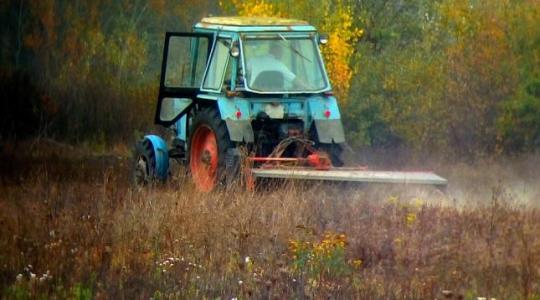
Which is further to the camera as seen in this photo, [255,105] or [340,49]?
[340,49]

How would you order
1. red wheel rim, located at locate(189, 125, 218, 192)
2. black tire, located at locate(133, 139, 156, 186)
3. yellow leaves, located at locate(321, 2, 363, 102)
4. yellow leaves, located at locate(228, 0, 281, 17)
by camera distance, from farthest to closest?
yellow leaves, located at locate(228, 0, 281, 17)
yellow leaves, located at locate(321, 2, 363, 102)
black tire, located at locate(133, 139, 156, 186)
red wheel rim, located at locate(189, 125, 218, 192)

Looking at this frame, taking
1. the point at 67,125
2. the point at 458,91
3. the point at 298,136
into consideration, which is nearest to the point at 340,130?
the point at 298,136

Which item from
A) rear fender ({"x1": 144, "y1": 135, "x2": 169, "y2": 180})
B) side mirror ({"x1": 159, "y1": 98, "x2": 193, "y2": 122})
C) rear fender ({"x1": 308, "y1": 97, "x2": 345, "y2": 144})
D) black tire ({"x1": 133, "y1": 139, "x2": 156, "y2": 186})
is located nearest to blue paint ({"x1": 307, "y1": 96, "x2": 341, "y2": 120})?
rear fender ({"x1": 308, "y1": 97, "x2": 345, "y2": 144})

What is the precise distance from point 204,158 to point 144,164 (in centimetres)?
124

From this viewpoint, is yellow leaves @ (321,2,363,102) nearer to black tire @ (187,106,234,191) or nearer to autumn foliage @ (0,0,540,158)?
autumn foliage @ (0,0,540,158)

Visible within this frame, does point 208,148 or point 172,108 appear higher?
point 172,108

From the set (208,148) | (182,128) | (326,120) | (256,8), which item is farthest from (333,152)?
(256,8)

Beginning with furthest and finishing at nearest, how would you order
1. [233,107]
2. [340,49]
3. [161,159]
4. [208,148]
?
[340,49] → [161,159] → [208,148] → [233,107]

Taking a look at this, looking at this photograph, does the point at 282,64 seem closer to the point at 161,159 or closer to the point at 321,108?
the point at 321,108

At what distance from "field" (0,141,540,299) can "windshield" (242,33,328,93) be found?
175cm

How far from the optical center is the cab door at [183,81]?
679 inches

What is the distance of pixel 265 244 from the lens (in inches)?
466

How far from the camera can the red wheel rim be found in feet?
55.4

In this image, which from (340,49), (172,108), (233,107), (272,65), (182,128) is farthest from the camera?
(340,49)
